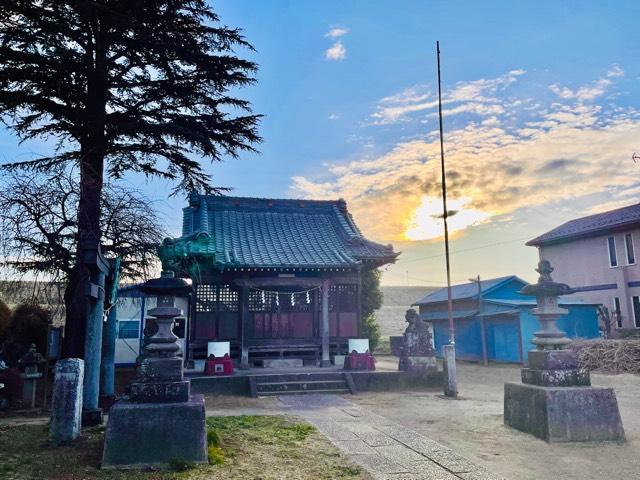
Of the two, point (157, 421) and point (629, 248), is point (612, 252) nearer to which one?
point (629, 248)

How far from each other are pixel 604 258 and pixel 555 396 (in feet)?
71.1

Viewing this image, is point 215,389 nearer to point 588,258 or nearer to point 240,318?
point 240,318

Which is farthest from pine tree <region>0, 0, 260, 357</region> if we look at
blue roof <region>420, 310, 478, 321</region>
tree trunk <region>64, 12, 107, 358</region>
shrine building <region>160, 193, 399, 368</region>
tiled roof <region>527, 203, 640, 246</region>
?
tiled roof <region>527, 203, 640, 246</region>

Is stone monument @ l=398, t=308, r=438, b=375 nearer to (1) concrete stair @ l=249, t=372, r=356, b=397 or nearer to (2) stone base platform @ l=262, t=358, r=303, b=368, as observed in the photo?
(1) concrete stair @ l=249, t=372, r=356, b=397

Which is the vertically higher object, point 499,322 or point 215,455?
point 499,322

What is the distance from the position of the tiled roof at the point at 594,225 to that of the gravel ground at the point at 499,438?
43.5 ft

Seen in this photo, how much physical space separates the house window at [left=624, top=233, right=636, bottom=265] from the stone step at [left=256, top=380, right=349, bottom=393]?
19041mm

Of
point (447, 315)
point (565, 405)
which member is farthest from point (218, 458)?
point (447, 315)

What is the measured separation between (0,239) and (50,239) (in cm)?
90

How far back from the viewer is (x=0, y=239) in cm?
762

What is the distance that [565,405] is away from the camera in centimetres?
756

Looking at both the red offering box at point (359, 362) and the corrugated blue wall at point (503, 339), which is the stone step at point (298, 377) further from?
the corrugated blue wall at point (503, 339)

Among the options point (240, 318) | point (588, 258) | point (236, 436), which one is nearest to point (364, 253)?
point (240, 318)

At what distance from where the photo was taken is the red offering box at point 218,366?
1394 centimetres
